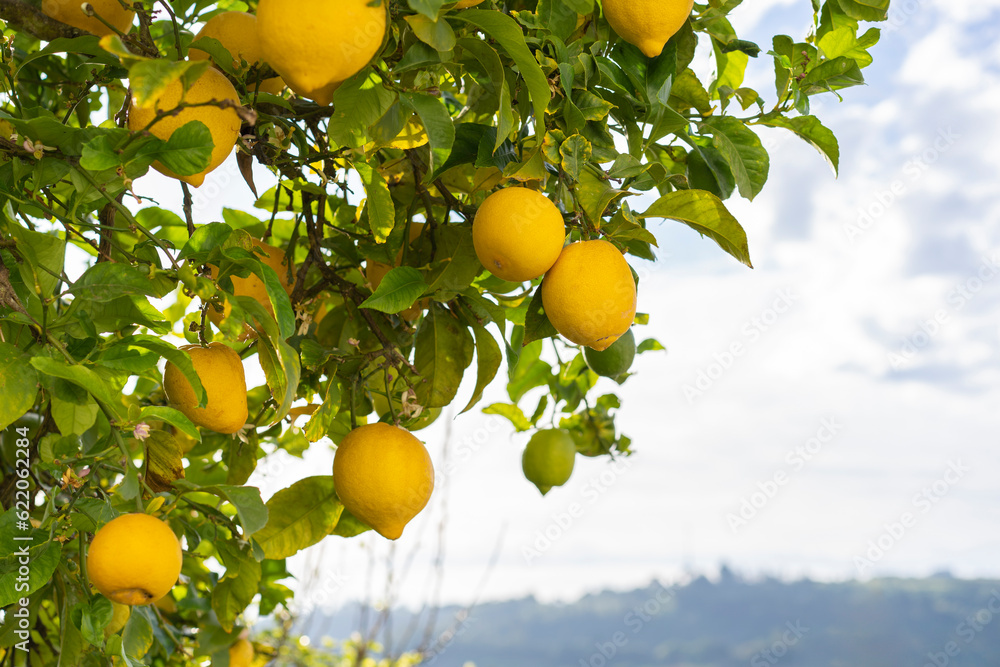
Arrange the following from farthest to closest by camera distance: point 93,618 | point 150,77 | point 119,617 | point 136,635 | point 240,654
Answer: point 240,654
point 119,617
point 136,635
point 93,618
point 150,77

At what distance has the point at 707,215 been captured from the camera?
2.39 ft

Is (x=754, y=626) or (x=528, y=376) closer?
(x=528, y=376)

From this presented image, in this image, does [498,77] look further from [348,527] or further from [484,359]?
[348,527]

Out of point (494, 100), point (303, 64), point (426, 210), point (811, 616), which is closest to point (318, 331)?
point (426, 210)

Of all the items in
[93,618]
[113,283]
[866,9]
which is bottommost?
[93,618]

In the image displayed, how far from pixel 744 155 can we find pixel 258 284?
0.58 m

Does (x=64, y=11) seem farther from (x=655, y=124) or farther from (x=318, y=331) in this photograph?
(x=655, y=124)

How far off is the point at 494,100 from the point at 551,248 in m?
0.25

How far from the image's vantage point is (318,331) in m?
1.04

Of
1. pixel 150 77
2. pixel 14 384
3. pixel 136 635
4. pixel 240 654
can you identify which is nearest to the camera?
pixel 150 77

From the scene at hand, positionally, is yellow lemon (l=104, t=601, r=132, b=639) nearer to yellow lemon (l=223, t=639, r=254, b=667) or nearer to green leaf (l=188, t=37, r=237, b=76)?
yellow lemon (l=223, t=639, r=254, b=667)

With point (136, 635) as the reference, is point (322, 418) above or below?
above

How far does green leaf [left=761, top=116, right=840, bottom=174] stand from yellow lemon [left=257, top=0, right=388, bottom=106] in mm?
516

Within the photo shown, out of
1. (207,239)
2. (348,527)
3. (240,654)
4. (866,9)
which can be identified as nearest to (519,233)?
(207,239)
